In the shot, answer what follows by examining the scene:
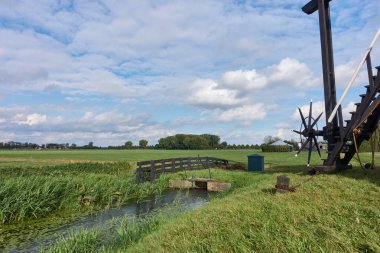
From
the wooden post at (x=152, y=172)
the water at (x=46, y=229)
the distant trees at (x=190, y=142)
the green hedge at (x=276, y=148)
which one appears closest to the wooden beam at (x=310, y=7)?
the water at (x=46, y=229)

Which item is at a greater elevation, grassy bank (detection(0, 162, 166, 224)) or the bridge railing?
the bridge railing

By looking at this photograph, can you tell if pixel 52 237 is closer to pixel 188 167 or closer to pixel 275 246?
pixel 275 246

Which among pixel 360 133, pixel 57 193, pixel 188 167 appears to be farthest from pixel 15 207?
pixel 188 167

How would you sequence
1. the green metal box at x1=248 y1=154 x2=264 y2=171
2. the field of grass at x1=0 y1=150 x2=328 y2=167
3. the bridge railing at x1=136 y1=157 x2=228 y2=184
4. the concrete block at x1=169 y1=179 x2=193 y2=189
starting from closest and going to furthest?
the bridge railing at x1=136 y1=157 x2=228 y2=184 < the concrete block at x1=169 y1=179 x2=193 y2=189 < the green metal box at x1=248 y1=154 x2=264 y2=171 < the field of grass at x1=0 y1=150 x2=328 y2=167

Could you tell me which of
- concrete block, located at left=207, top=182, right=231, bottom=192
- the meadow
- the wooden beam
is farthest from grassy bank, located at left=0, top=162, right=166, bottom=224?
the wooden beam

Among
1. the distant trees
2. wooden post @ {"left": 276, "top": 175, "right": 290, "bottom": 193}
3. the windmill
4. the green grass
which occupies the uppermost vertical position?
the distant trees

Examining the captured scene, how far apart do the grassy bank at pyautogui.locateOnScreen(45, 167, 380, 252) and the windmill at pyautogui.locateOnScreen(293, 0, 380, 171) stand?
3209 mm

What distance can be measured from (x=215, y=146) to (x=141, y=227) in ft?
486

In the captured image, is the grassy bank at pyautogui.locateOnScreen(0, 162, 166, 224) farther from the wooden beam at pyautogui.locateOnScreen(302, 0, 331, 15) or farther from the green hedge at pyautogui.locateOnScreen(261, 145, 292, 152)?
the green hedge at pyautogui.locateOnScreen(261, 145, 292, 152)

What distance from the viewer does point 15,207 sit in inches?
526

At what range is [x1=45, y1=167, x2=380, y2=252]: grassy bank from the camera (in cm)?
519

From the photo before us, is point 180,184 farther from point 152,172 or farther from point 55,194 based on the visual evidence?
point 55,194

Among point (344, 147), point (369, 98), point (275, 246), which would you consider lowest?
point (275, 246)

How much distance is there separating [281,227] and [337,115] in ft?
31.2
